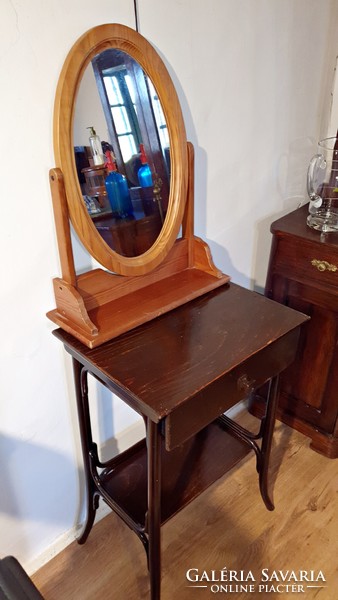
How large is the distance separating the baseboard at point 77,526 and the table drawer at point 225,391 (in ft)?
1.86

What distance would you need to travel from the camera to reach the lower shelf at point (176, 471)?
1.20m

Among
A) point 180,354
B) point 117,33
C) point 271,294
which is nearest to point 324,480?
point 271,294

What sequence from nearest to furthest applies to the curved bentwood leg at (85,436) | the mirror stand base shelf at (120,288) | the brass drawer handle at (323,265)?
1. the mirror stand base shelf at (120,288)
2. the curved bentwood leg at (85,436)
3. the brass drawer handle at (323,265)

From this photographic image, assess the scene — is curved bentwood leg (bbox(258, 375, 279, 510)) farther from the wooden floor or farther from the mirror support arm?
the mirror support arm

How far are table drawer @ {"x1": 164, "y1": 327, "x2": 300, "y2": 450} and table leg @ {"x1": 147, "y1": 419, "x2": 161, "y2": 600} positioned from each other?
1.2 inches

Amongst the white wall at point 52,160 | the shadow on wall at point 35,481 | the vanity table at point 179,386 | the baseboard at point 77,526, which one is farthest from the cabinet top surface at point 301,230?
the shadow on wall at point 35,481

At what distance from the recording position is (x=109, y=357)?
0.94 m

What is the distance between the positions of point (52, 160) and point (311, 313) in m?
1.02

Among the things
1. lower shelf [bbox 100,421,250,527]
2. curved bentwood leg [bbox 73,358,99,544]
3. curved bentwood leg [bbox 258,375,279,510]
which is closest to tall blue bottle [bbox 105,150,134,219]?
curved bentwood leg [bbox 73,358,99,544]

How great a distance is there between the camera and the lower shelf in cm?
120

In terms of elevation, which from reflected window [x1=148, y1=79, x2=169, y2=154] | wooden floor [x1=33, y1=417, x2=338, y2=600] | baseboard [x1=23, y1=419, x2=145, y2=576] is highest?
reflected window [x1=148, y1=79, x2=169, y2=154]

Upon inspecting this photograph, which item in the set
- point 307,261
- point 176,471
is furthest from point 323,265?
point 176,471

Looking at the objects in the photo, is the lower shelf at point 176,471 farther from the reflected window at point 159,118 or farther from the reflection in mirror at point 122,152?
the reflected window at point 159,118

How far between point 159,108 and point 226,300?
1.63 feet
